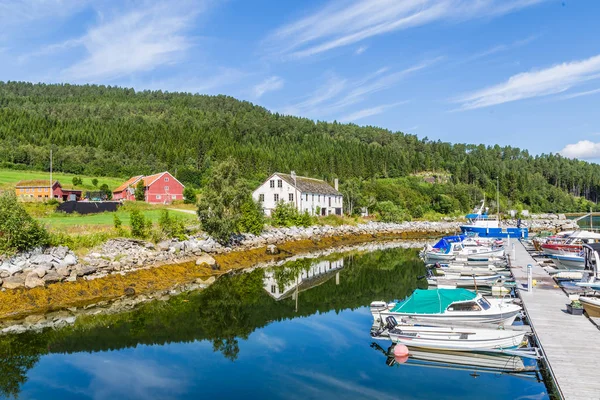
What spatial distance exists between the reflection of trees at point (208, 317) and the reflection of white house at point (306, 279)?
644 millimetres

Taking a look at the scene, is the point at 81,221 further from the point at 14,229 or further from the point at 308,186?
the point at 308,186

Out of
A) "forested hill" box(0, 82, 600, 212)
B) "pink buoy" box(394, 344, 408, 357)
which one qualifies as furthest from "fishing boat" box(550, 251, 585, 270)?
A: "forested hill" box(0, 82, 600, 212)

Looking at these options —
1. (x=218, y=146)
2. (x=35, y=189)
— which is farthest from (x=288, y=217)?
(x=218, y=146)

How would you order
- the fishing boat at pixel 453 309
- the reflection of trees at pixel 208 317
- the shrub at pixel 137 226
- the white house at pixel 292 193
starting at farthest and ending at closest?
the white house at pixel 292 193, the shrub at pixel 137 226, the reflection of trees at pixel 208 317, the fishing boat at pixel 453 309

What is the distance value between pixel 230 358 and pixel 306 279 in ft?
56.8

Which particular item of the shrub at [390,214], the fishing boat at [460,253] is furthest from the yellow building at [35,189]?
the fishing boat at [460,253]

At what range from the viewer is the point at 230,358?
1877 cm

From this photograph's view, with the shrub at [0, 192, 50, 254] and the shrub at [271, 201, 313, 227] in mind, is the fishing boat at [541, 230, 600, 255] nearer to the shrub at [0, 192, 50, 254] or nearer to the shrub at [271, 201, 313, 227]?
the shrub at [271, 201, 313, 227]

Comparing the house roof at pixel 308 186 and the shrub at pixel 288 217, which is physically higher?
the house roof at pixel 308 186

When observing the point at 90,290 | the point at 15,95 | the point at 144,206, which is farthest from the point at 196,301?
the point at 15,95

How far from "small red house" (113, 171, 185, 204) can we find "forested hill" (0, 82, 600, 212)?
18561mm

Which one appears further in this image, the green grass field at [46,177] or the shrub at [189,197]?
the green grass field at [46,177]

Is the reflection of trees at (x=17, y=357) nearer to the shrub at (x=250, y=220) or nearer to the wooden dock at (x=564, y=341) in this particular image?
the wooden dock at (x=564, y=341)

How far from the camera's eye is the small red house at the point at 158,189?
77.0m
